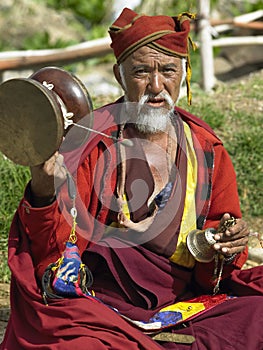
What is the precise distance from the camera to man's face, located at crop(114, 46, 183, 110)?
3701 mm

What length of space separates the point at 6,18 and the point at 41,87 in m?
10.7

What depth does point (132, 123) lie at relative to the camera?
3855 mm

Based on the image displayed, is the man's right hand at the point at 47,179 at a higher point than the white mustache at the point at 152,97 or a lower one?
lower

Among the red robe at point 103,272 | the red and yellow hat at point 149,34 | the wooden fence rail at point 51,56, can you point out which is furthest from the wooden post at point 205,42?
the red and yellow hat at point 149,34

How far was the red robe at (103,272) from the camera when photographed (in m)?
3.33

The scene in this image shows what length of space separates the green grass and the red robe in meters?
1.82

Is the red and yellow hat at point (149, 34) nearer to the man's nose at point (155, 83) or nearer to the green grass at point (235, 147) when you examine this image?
the man's nose at point (155, 83)

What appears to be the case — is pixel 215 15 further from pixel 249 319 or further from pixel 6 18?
pixel 249 319

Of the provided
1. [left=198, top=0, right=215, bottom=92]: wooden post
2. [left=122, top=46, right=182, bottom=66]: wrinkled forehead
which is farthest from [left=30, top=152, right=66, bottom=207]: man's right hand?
[left=198, top=0, right=215, bottom=92]: wooden post

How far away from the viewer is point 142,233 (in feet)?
12.1

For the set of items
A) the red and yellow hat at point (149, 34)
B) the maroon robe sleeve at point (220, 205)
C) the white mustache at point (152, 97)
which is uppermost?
the red and yellow hat at point (149, 34)

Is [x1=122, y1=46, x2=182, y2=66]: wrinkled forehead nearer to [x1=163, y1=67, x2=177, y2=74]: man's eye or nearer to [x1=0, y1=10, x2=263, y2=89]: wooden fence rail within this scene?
[x1=163, y1=67, x2=177, y2=74]: man's eye

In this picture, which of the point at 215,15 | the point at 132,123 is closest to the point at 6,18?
the point at 215,15

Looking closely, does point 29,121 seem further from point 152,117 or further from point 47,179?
point 152,117
